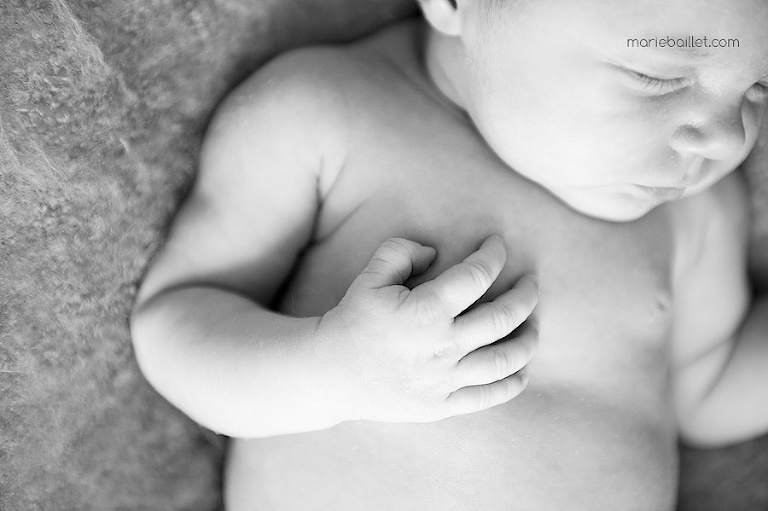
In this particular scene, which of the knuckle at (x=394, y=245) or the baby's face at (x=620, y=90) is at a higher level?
A: the baby's face at (x=620, y=90)

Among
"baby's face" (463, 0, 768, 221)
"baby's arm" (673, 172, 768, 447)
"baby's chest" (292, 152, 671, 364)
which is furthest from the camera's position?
"baby's arm" (673, 172, 768, 447)

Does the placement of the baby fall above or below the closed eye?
below

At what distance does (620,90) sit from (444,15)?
0.80 ft

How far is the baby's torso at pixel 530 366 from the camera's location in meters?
0.84

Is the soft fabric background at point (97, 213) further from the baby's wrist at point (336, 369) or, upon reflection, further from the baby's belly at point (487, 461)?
the baby's wrist at point (336, 369)

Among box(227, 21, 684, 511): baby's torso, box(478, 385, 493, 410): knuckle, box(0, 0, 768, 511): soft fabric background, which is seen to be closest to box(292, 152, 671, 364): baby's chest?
box(227, 21, 684, 511): baby's torso

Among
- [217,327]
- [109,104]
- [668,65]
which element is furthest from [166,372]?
[668,65]

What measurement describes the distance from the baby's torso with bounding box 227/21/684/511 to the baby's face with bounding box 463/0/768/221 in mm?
77

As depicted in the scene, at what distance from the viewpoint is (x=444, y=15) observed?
899 mm

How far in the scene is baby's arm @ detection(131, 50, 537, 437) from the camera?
2.51 feet

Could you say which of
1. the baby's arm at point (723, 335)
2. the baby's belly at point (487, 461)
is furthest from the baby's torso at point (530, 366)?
the baby's arm at point (723, 335)

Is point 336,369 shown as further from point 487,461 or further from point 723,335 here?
A: point 723,335

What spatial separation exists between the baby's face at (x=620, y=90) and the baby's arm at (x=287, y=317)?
0.14 m

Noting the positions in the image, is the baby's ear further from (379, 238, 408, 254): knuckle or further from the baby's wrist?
the baby's wrist
